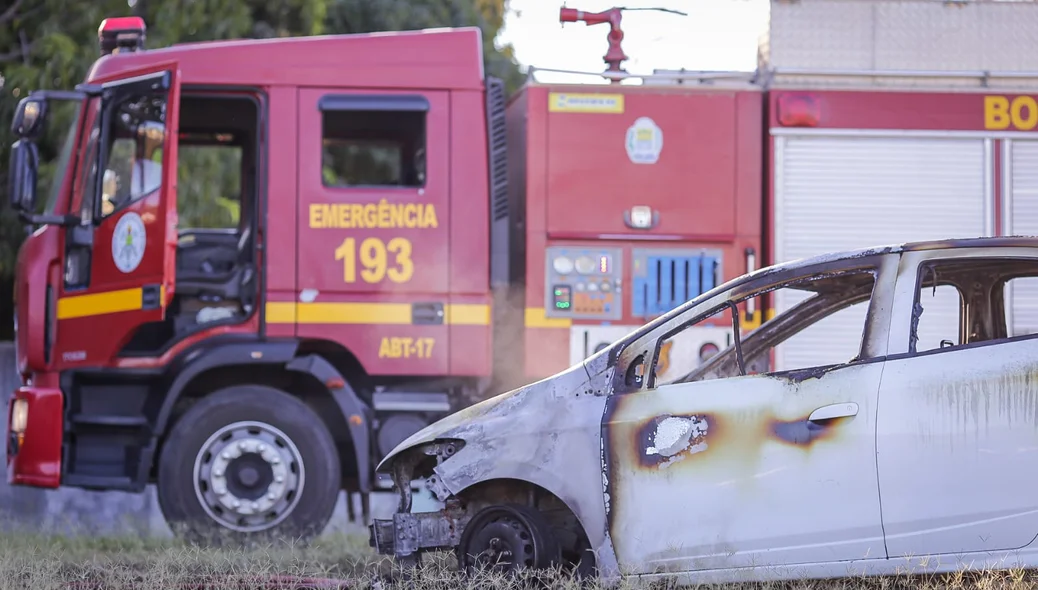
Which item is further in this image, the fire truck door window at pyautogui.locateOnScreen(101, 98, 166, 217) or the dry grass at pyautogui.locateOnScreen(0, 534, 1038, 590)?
the fire truck door window at pyautogui.locateOnScreen(101, 98, 166, 217)

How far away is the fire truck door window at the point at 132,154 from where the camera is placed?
7449 millimetres

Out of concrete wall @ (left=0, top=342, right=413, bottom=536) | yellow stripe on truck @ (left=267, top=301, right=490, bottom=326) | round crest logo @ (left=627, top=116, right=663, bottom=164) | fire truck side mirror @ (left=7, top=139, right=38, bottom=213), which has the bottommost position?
concrete wall @ (left=0, top=342, right=413, bottom=536)

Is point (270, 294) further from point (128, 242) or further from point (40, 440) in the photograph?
point (40, 440)

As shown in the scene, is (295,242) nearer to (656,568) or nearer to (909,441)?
(656,568)

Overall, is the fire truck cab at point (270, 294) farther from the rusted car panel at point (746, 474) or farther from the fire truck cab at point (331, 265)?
the rusted car panel at point (746, 474)

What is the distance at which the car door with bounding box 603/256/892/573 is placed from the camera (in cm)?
498

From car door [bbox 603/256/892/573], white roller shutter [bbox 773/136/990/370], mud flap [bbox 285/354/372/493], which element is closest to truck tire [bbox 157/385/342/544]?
mud flap [bbox 285/354/372/493]

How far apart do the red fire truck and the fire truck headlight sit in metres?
0.03

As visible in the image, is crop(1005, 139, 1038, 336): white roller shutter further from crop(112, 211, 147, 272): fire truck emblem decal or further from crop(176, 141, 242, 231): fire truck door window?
crop(176, 141, 242, 231): fire truck door window

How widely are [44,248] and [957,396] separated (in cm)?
536

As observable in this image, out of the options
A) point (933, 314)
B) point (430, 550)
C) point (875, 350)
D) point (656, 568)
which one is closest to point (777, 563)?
point (656, 568)

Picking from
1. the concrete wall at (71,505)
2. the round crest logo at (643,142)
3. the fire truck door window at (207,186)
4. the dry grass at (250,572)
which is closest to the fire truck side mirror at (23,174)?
the dry grass at (250,572)

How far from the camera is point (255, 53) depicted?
7602 mm

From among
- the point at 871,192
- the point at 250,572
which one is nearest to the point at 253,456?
the point at 250,572
